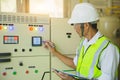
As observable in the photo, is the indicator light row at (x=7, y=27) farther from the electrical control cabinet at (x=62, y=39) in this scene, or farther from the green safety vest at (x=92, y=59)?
the green safety vest at (x=92, y=59)

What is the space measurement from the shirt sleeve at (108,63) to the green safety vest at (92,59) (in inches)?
2.2

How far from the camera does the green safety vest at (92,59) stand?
201cm

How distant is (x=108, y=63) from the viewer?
1.91 meters

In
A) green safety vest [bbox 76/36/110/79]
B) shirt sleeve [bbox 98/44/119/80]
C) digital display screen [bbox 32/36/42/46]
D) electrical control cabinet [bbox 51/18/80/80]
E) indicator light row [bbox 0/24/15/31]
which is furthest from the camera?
electrical control cabinet [bbox 51/18/80/80]

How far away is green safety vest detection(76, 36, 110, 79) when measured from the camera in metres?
2.01

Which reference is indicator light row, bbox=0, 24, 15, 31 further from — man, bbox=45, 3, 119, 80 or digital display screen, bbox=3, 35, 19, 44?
man, bbox=45, 3, 119, 80

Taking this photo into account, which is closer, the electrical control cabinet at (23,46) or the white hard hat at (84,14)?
the white hard hat at (84,14)

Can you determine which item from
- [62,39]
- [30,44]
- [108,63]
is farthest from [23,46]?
[108,63]

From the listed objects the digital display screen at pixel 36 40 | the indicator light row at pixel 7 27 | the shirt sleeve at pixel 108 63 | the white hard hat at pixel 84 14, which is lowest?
the shirt sleeve at pixel 108 63

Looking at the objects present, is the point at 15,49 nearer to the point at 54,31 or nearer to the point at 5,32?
the point at 5,32

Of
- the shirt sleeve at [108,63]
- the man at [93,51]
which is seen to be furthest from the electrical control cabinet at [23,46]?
the shirt sleeve at [108,63]

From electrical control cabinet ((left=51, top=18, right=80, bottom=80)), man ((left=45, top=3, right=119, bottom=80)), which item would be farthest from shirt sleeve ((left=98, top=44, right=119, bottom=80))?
electrical control cabinet ((left=51, top=18, right=80, bottom=80))

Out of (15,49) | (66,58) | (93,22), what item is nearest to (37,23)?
(15,49)

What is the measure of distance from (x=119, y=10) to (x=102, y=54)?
6.08 ft
